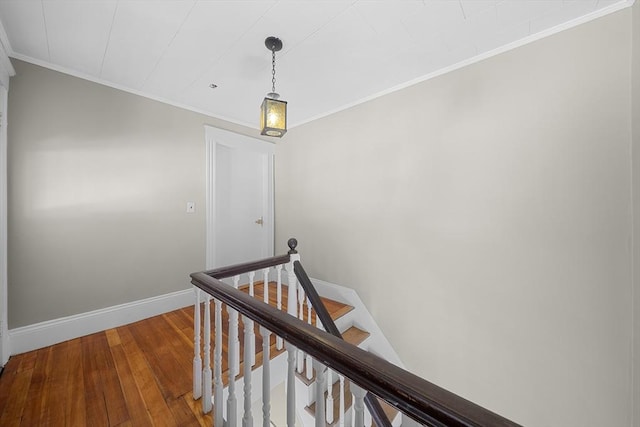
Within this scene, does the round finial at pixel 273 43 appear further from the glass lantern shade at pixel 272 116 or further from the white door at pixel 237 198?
the white door at pixel 237 198

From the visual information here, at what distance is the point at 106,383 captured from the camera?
159 cm

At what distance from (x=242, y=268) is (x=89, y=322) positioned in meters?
1.72

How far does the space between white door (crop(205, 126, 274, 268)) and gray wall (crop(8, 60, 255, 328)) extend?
0.18m

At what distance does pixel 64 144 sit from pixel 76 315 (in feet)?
4.82

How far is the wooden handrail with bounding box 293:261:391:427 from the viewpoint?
170cm

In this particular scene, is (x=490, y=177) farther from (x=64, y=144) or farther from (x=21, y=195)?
(x=21, y=195)

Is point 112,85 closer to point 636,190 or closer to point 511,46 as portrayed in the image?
point 511,46

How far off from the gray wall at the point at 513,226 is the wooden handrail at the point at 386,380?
164 centimetres

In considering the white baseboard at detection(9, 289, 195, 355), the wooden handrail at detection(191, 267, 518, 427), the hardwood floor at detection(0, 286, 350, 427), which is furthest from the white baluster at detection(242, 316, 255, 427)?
the white baseboard at detection(9, 289, 195, 355)

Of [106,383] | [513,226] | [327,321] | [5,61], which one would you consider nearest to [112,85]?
[5,61]

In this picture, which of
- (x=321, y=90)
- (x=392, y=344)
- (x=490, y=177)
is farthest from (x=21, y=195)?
(x=490, y=177)

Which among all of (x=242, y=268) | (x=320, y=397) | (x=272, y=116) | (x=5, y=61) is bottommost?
(x=320, y=397)

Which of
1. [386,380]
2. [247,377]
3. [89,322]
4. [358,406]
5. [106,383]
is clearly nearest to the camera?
[386,380]

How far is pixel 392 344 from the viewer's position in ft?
7.95
